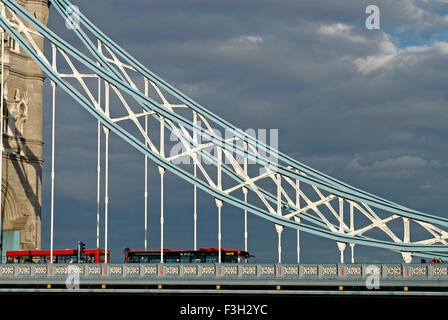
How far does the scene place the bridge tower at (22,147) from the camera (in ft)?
208

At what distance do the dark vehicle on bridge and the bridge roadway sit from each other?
1090 cm

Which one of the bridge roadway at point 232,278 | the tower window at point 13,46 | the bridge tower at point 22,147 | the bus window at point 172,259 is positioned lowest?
the bridge roadway at point 232,278

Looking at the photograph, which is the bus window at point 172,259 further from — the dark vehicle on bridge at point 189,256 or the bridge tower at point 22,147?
the bridge tower at point 22,147

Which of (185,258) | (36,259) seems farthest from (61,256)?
(185,258)

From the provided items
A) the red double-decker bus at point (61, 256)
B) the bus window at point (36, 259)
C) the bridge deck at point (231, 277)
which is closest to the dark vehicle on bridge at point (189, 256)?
the red double-decker bus at point (61, 256)

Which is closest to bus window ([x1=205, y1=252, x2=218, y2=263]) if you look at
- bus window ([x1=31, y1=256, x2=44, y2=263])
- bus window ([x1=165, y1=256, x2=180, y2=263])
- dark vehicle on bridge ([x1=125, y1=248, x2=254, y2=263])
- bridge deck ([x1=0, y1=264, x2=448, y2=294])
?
dark vehicle on bridge ([x1=125, y1=248, x2=254, y2=263])

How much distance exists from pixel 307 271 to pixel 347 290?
195 cm

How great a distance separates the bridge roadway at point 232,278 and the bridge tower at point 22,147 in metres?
17.4

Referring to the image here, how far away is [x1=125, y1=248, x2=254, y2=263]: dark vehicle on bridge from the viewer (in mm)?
55844

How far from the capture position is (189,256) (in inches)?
2210

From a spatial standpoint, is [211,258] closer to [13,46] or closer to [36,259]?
[36,259]

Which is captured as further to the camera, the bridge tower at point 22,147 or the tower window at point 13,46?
the tower window at point 13,46

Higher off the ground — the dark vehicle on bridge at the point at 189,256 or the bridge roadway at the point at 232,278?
the dark vehicle on bridge at the point at 189,256
